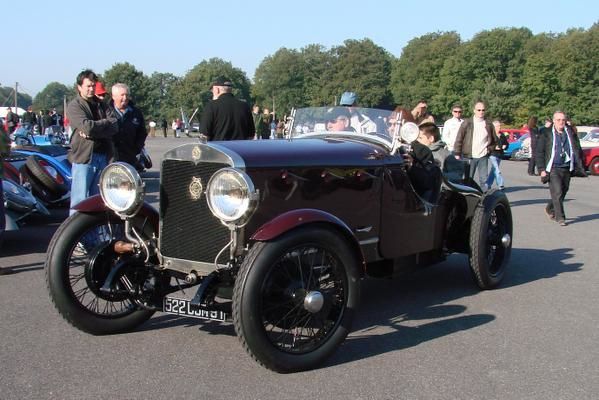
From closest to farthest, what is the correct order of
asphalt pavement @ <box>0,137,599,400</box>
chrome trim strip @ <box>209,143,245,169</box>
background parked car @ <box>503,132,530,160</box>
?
asphalt pavement @ <box>0,137,599,400</box> → chrome trim strip @ <box>209,143,245,169</box> → background parked car @ <box>503,132,530,160</box>

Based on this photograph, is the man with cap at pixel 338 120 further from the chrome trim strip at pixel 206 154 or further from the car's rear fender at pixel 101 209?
the car's rear fender at pixel 101 209

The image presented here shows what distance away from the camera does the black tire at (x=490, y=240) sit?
18.9ft

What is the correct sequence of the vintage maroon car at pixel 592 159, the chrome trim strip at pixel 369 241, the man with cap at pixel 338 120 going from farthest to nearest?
the vintage maroon car at pixel 592 159, the man with cap at pixel 338 120, the chrome trim strip at pixel 369 241

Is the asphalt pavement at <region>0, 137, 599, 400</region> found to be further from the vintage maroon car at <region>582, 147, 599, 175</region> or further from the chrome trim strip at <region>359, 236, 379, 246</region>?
the vintage maroon car at <region>582, 147, 599, 175</region>

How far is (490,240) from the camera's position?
6.06 meters

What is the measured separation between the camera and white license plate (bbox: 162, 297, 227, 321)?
3807 millimetres

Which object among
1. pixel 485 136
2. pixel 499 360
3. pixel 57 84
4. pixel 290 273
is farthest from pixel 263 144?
pixel 57 84

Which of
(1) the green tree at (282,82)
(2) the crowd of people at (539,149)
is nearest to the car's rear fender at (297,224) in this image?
(2) the crowd of people at (539,149)

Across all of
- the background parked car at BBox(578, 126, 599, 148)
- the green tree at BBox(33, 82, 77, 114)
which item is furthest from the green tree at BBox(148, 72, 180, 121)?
the green tree at BBox(33, 82, 77, 114)

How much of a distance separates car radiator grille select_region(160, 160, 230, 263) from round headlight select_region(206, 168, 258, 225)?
0.68 feet

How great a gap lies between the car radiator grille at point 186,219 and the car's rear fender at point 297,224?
0.37m

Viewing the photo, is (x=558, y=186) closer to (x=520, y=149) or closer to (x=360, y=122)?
(x=360, y=122)

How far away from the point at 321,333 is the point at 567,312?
8.02 ft

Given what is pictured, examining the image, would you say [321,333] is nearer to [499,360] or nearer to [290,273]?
[290,273]
